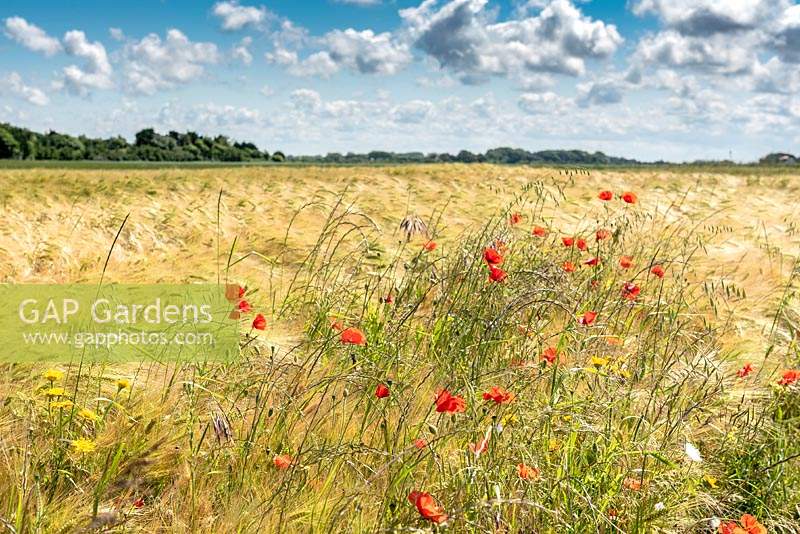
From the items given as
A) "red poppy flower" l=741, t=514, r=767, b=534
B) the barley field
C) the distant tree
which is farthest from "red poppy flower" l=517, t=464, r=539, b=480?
the distant tree

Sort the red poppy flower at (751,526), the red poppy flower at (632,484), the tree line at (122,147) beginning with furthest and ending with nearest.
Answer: the tree line at (122,147)
the red poppy flower at (632,484)
the red poppy flower at (751,526)

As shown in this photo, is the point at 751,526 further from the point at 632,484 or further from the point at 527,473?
the point at 527,473

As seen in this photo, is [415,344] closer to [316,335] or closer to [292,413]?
[316,335]

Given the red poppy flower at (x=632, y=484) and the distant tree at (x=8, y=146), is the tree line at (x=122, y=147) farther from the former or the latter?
the red poppy flower at (x=632, y=484)

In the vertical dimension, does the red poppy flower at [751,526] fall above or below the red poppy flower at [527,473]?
below

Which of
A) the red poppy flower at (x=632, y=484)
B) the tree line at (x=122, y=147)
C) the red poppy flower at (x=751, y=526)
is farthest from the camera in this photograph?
the tree line at (x=122, y=147)

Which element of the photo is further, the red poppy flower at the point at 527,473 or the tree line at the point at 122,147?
the tree line at the point at 122,147

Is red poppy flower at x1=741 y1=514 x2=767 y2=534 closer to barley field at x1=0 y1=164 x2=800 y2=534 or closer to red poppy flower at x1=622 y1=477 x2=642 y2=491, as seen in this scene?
barley field at x1=0 y1=164 x2=800 y2=534

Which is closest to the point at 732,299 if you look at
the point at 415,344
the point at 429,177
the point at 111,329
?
the point at 415,344

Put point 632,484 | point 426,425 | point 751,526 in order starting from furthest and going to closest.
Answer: point 426,425 < point 632,484 < point 751,526

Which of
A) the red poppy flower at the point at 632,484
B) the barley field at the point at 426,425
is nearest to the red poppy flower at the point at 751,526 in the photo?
the barley field at the point at 426,425

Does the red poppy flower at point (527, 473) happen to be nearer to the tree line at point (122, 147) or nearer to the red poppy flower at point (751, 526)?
the red poppy flower at point (751, 526)

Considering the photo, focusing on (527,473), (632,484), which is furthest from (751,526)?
(527,473)

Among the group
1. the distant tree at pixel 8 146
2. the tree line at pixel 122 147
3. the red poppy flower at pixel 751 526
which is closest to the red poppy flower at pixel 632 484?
the red poppy flower at pixel 751 526
